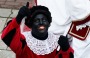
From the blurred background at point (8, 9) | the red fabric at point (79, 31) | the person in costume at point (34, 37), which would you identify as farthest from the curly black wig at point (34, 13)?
the blurred background at point (8, 9)

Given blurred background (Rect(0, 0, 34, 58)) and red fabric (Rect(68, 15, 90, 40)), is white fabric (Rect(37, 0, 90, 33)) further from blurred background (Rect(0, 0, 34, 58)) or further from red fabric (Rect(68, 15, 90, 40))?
blurred background (Rect(0, 0, 34, 58))

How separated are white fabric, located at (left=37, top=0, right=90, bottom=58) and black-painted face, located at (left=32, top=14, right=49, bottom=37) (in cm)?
62

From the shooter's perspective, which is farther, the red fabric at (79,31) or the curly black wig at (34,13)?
the red fabric at (79,31)

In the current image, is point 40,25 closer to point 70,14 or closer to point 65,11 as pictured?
point 70,14

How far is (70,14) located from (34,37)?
29.1 inches

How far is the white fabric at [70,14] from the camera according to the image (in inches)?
161

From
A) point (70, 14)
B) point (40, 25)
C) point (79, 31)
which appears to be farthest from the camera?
point (79, 31)

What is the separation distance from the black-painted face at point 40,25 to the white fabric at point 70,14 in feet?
2.03

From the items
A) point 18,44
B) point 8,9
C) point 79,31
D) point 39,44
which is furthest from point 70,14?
point 8,9

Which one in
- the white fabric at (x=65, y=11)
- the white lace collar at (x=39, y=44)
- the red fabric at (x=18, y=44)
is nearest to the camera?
the red fabric at (x=18, y=44)

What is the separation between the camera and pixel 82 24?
13.9ft

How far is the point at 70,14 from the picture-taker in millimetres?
4246

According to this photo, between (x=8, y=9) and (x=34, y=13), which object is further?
(x=8, y=9)

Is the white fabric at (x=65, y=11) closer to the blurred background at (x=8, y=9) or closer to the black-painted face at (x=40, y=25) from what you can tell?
the black-painted face at (x=40, y=25)
